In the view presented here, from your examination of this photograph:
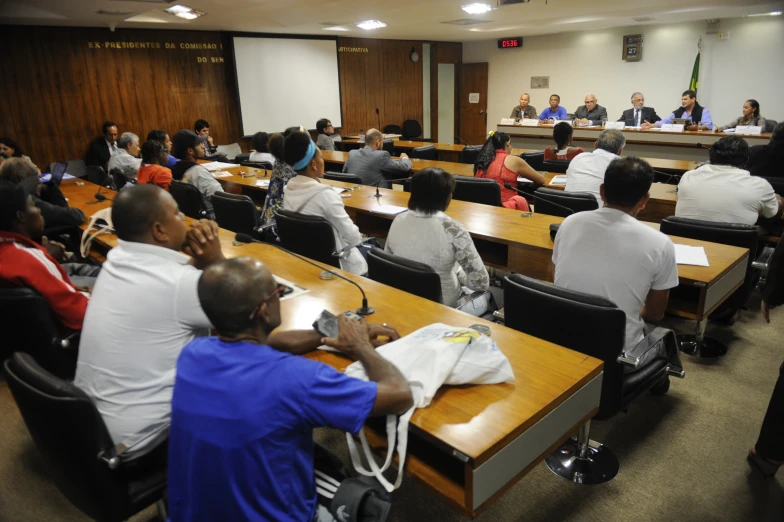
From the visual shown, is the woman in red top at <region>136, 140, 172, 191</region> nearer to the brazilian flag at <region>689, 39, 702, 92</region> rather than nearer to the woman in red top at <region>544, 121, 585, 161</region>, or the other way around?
the woman in red top at <region>544, 121, 585, 161</region>

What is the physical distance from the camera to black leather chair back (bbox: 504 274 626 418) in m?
1.72

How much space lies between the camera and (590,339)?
176 cm

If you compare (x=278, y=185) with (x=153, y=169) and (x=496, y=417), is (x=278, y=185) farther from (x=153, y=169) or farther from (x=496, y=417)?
(x=496, y=417)

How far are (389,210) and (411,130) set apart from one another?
8.12 metres

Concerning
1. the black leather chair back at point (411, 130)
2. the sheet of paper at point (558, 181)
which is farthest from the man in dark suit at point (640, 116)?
the sheet of paper at point (558, 181)

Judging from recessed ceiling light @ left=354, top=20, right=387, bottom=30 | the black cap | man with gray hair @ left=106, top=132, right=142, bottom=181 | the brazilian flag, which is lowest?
man with gray hair @ left=106, top=132, right=142, bottom=181

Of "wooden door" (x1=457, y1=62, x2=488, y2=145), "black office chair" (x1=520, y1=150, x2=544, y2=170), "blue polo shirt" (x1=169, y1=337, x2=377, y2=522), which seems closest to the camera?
"blue polo shirt" (x1=169, y1=337, x2=377, y2=522)

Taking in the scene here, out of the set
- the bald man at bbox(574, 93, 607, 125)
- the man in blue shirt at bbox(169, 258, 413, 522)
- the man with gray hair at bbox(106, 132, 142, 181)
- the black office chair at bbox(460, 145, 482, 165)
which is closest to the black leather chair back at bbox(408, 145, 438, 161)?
the black office chair at bbox(460, 145, 482, 165)

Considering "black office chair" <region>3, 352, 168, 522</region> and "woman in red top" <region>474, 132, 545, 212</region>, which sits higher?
"woman in red top" <region>474, 132, 545, 212</region>

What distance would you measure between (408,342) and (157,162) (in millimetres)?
3526

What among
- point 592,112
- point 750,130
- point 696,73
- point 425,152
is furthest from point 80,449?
point 696,73

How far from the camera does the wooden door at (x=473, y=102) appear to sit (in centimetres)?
1219

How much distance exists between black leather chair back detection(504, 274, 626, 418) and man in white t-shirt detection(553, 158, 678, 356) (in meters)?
0.27

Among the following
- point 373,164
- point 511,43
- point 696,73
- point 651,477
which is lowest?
point 651,477
